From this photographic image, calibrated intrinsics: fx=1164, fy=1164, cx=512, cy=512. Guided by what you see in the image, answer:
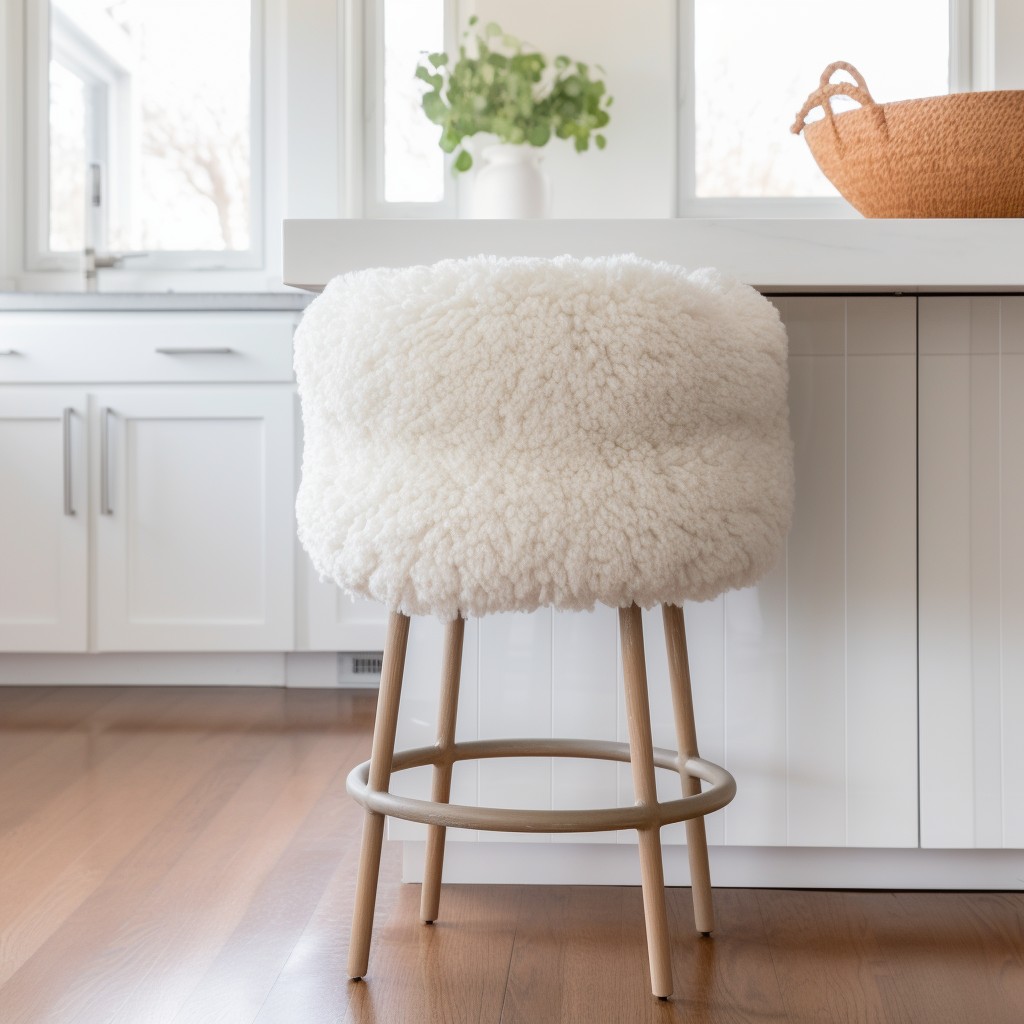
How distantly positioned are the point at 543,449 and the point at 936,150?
570 mm

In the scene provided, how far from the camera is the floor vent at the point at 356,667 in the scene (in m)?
2.70

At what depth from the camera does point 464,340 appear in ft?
3.11

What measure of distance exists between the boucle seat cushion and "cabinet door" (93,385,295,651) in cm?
166

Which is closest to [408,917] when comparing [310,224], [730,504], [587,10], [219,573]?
[730,504]

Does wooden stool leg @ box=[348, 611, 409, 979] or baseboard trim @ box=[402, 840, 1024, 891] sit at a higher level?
wooden stool leg @ box=[348, 611, 409, 979]

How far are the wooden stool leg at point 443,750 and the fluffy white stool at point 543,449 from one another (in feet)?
0.59

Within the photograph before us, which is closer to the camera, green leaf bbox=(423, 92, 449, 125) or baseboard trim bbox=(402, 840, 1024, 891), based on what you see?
baseboard trim bbox=(402, 840, 1024, 891)

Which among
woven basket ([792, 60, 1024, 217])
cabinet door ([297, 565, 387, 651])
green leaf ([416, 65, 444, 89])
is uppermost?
green leaf ([416, 65, 444, 89])

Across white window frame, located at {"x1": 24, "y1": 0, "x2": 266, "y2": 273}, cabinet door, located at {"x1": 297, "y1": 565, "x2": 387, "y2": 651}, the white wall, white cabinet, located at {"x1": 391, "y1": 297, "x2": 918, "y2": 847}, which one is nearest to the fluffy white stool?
white cabinet, located at {"x1": 391, "y1": 297, "x2": 918, "y2": 847}

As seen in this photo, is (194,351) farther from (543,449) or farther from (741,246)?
(543,449)

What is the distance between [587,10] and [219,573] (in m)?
1.63

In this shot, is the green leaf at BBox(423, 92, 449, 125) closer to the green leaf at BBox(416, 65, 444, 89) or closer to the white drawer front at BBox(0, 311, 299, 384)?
the green leaf at BBox(416, 65, 444, 89)

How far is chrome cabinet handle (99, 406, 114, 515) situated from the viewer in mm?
2623

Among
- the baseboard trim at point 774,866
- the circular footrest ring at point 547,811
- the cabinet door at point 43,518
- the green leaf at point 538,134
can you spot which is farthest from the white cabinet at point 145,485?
the circular footrest ring at point 547,811
